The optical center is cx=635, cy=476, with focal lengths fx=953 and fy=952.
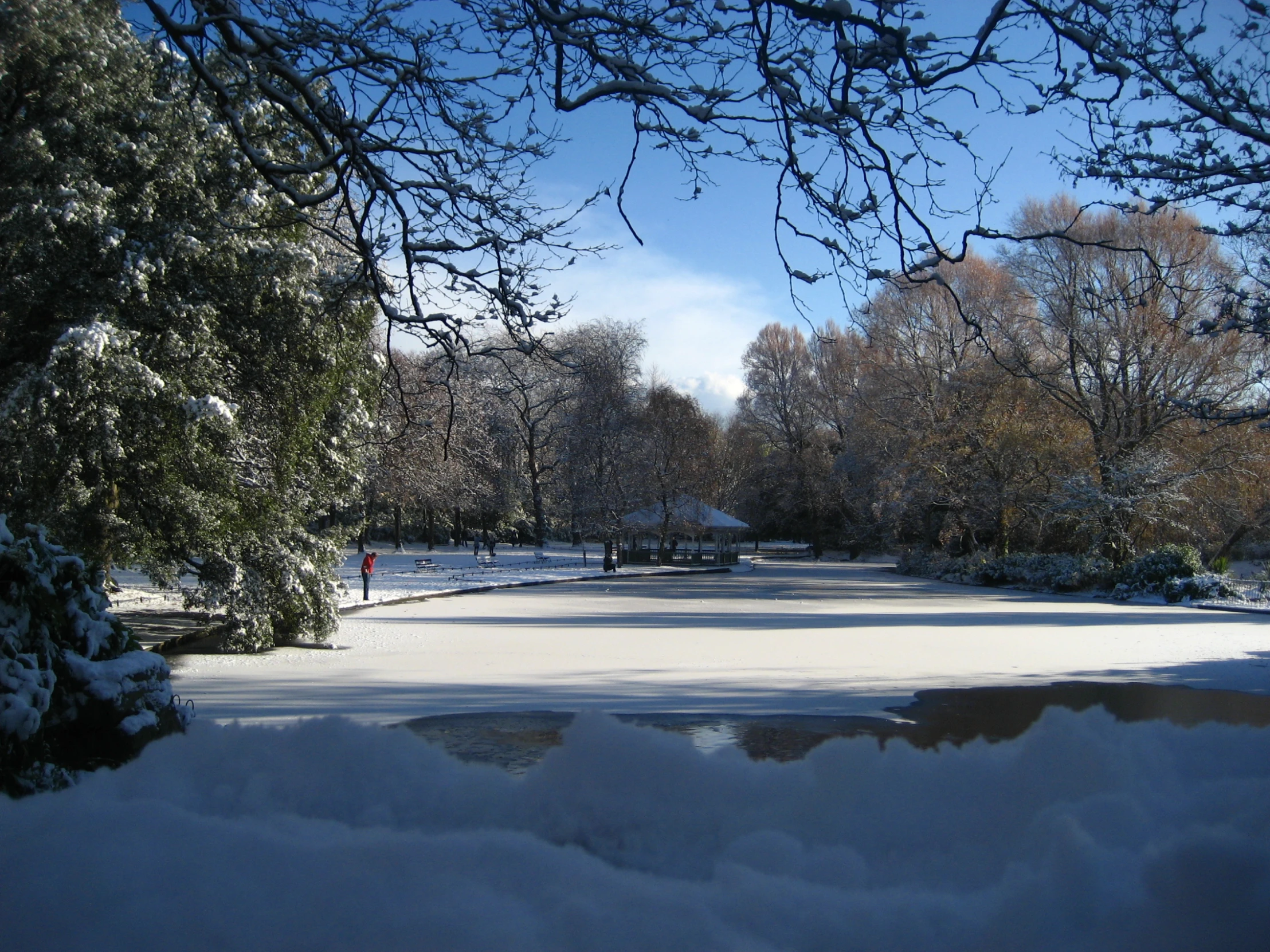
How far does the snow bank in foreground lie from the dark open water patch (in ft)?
12.1

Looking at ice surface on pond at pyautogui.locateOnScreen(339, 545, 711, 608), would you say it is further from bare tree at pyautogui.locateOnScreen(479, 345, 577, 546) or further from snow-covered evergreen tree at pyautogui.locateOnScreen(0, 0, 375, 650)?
snow-covered evergreen tree at pyautogui.locateOnScreen(0, 0, 375, 650)

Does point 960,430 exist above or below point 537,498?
above

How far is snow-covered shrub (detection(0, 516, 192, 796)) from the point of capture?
12.8 ft

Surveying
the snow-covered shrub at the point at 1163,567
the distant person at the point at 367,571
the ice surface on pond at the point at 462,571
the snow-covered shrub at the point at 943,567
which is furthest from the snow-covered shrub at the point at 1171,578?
the distant person at the point at 367,571

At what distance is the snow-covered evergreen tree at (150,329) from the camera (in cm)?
1155

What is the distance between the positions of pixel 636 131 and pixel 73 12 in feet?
32.5

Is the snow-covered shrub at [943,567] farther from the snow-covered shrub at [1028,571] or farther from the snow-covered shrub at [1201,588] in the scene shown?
the snow-covered shrub at [1201,588]

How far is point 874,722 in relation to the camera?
29.3 feet

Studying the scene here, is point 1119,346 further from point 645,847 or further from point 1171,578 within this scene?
point 645,847

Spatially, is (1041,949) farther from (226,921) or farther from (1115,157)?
(1115,157)

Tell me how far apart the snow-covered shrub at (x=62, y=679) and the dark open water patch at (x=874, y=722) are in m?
2.59

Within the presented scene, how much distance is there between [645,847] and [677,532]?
47519 mm

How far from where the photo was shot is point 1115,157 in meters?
7.45

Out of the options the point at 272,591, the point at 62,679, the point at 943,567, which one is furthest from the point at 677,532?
the point at 62,679
